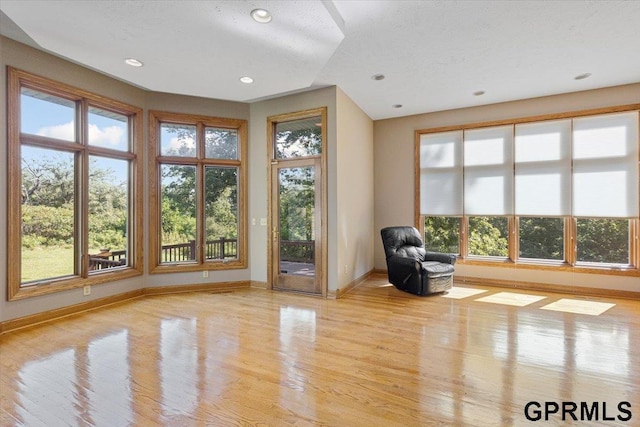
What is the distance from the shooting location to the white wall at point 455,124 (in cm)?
469

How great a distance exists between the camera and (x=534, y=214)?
5.13 m

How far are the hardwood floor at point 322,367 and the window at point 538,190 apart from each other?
1.24m

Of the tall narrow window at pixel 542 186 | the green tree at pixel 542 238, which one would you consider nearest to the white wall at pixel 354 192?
the tall narrow window at pixel 542 186

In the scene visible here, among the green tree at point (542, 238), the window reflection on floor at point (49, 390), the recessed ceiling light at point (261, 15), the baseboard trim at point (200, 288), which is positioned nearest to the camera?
the window reflection on floor at point (49, 390)

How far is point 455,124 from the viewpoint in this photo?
5695mm

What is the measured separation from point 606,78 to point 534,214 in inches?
85.8

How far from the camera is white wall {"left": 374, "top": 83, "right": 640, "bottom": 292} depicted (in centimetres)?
469

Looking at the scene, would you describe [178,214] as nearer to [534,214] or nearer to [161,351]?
[161,351]

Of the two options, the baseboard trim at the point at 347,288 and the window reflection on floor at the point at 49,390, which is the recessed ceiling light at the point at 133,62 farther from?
the baseboard trim at the point at 347,288

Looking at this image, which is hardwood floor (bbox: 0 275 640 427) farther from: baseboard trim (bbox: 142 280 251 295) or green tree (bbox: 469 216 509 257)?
green tree (bbox: 469 216 509 257)

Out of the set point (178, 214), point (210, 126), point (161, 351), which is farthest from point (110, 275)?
point (210, 126)

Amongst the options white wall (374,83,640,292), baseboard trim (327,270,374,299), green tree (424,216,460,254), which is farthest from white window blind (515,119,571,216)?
baseboard trim (327,270,374,299)

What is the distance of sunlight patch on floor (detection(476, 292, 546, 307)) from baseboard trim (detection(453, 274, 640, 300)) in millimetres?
502

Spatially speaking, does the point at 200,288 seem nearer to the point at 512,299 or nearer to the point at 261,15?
the point at 261,15
